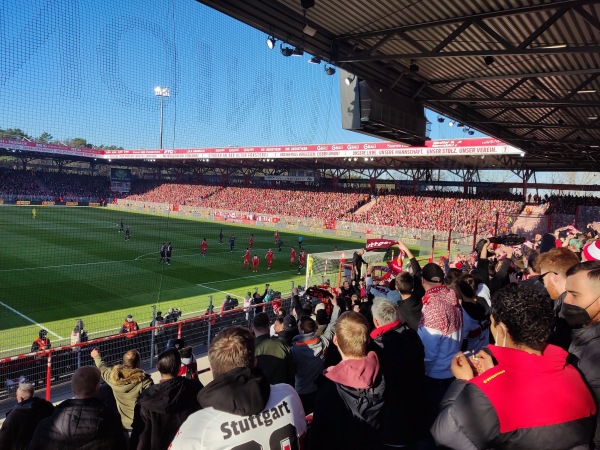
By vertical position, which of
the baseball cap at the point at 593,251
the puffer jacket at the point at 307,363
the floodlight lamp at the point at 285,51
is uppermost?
the floodlight lamp at the point at 285,51

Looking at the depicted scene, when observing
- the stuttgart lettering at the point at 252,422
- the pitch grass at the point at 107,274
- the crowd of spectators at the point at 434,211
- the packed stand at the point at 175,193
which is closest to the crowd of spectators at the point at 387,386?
the stuttgart lettering at the point at 252,422

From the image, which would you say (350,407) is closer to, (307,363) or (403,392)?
(403,392)

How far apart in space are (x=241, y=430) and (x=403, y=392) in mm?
1526

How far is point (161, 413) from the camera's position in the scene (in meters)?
2.68

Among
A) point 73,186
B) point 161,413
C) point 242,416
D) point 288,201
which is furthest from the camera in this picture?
point 73,186

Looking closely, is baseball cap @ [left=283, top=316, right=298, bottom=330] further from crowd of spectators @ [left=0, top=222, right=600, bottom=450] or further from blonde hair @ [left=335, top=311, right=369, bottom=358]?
blonde hair @ [left=335, top=311, right=369, bottom=358]

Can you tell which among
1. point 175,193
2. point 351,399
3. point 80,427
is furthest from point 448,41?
point 175,193

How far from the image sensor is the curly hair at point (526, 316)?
194cm

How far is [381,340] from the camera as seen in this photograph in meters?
3.24

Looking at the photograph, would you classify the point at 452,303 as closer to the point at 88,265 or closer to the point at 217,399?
the point at 217,399

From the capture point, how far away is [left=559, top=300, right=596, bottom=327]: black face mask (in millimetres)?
2574

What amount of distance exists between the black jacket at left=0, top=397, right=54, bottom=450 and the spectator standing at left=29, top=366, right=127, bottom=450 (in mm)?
678

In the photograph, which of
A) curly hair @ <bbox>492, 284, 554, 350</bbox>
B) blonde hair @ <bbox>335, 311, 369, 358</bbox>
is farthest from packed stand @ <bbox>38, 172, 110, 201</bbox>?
curly hair @ <bbox>492, 284, 554, 350</bbox>

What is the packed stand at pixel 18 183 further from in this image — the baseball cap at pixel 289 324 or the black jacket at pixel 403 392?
the black jacket at pixel 403 392
